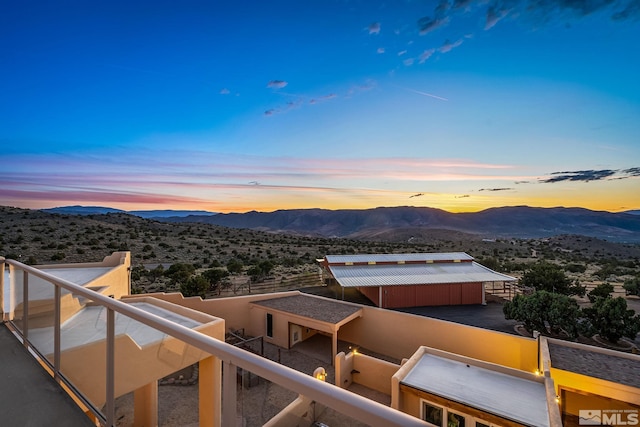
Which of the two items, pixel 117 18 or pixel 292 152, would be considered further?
pixel 292 152

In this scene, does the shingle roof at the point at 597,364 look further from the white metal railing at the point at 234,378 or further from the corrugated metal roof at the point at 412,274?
the white metal railing at the point at 234,378

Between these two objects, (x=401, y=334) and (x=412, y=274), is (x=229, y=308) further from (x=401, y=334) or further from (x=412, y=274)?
(x=412, y=274)

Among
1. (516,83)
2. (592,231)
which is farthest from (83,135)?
(592,231)

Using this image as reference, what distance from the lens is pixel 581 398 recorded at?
9352 millimetres

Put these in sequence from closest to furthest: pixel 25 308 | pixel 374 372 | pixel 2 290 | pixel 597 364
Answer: pixel 25 308 → pixel 2 290 → pixel 597 364 → pixel 374 372

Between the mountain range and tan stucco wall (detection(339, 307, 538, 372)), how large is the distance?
6849 cm

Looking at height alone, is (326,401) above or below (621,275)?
above

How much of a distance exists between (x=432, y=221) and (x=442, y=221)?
3.27 meters

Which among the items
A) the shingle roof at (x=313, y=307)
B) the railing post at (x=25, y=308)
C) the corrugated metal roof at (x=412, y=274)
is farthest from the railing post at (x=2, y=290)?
the corrugated metal roof at (x=412, y=274)

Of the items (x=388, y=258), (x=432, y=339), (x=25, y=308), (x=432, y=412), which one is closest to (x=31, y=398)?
(x=25, y=308)

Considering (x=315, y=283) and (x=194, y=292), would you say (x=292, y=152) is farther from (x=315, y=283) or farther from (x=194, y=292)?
(x=194, y=292)

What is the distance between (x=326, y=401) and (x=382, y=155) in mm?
25265

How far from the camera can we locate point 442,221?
106938 millimetres

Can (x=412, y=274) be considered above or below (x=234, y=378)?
below
